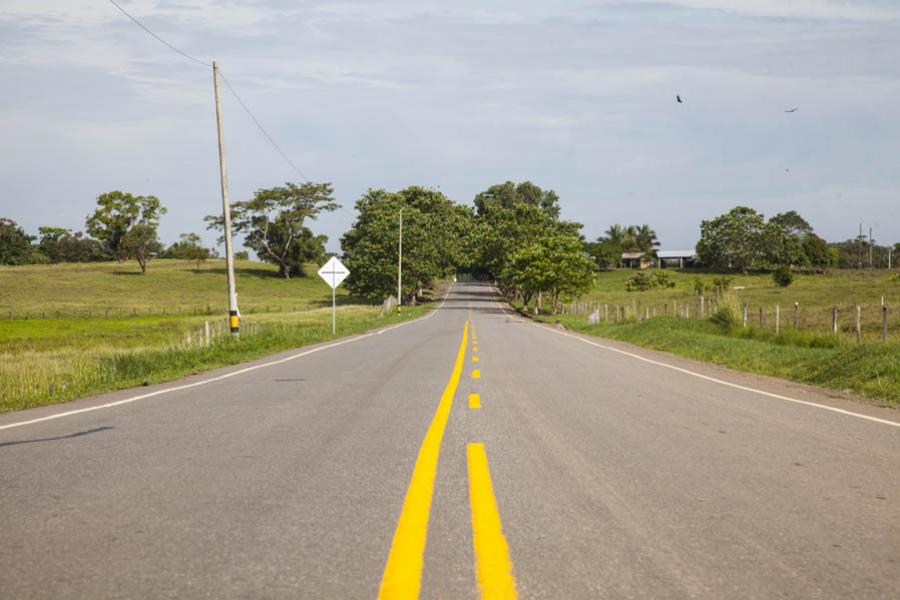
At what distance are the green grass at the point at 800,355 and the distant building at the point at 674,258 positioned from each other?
138654 millimetres

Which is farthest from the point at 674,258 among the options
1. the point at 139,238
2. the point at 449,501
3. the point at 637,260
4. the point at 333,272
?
Result: the point at 449,501

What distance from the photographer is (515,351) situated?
19.7 metres

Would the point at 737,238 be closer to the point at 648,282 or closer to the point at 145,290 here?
the point at 648,282

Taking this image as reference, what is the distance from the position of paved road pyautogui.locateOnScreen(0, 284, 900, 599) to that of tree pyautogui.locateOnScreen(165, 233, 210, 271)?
149700 mm

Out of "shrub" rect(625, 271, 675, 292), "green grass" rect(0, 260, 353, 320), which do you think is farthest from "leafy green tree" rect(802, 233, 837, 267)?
"green grass" rect(0, 260, 353, 320)

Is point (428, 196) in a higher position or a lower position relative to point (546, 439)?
higher

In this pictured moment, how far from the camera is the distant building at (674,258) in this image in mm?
160500

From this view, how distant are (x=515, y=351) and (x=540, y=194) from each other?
403 feet

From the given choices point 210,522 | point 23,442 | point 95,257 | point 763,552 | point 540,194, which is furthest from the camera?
point 95,257

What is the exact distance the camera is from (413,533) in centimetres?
391

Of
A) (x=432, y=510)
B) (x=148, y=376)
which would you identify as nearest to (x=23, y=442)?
(x=432, y=510)

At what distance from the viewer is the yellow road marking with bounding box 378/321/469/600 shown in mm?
3182

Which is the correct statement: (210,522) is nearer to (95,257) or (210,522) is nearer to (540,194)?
(540,194)

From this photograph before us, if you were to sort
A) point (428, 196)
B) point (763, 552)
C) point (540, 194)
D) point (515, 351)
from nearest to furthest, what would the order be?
1. point (763, 552)
2. point (515, 351)
3. point (428, 196)
4. point (540, 194)
